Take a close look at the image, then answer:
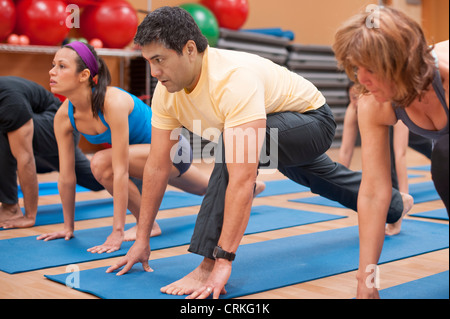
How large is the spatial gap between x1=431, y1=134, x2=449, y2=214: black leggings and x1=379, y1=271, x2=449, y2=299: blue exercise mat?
445 mm

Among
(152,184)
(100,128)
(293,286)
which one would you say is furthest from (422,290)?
(100,128)

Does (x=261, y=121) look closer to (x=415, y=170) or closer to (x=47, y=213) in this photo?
(x=47, y=213)

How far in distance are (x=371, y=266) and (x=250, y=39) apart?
4.70m

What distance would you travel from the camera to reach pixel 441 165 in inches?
48.7

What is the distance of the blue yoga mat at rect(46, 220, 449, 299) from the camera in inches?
67.4

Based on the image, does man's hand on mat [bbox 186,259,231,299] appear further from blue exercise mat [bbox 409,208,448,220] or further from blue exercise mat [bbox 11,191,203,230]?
blue exercise mat [bbox 409,208,448,220]

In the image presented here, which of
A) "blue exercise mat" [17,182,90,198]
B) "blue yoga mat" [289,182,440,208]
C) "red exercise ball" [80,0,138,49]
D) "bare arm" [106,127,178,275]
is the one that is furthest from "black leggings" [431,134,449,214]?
"red exercise ball" [80,0,138,49]

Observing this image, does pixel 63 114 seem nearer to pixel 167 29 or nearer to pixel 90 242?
pixel 90 242

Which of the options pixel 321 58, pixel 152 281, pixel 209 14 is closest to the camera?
pixel 152 281

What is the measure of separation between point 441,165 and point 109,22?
3838 mm

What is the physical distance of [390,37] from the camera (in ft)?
3.76

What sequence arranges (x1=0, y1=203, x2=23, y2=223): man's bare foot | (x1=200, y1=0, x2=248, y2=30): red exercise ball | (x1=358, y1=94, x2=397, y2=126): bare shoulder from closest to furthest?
1. (x1=358, y1=94, x2=397, y2=126): bare shoulder
2. (x1=0, y1=203, x2=23, y2=223): man's bare foot
3. (x1=200, y1=0, x2=248, y2=30): red exercise ball

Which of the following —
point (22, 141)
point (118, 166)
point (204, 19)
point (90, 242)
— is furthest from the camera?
point (204, 19)
